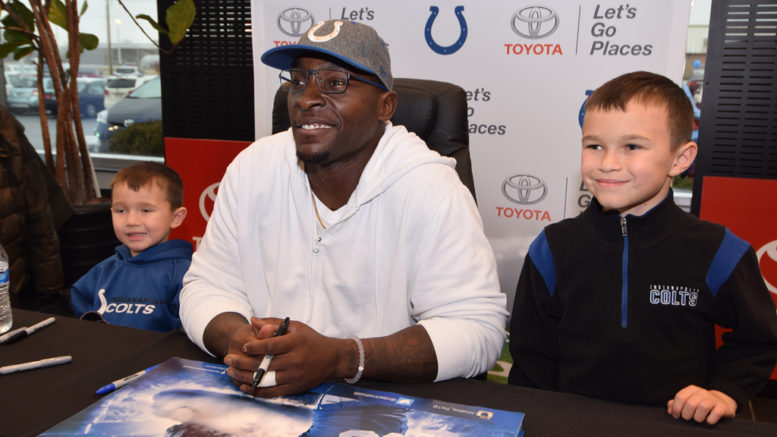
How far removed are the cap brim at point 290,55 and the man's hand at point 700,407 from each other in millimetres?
926

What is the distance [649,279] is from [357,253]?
64cm

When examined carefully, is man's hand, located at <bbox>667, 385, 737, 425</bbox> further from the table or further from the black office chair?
the black office chair

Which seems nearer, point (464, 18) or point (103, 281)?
point (103, 281)

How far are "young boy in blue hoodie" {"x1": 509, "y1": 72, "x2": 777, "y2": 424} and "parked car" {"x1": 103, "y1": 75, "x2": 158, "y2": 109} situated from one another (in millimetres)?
4925

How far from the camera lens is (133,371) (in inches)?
42.8

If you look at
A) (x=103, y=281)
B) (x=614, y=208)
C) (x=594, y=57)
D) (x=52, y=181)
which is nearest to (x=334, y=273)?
(x=614, y=208)

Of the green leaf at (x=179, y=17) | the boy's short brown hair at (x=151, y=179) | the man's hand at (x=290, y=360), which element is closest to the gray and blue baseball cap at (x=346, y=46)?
the man's hand at (x=290, y=360)

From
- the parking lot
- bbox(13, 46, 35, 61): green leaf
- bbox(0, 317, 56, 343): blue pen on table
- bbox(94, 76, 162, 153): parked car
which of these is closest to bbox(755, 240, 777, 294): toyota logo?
bbox(0, 317, 56, 343): blue pen on table

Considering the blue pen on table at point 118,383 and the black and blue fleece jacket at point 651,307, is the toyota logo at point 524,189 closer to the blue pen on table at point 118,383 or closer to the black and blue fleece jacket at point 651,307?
the black and blue fleece jacket at point 651,307

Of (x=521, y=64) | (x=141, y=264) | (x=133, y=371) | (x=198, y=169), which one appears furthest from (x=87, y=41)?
(x=133, y=371)

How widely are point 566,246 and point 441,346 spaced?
379 millimetres

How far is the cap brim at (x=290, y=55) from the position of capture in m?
1.37

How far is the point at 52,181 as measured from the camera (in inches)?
139

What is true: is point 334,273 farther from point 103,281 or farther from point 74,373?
point 103,281
